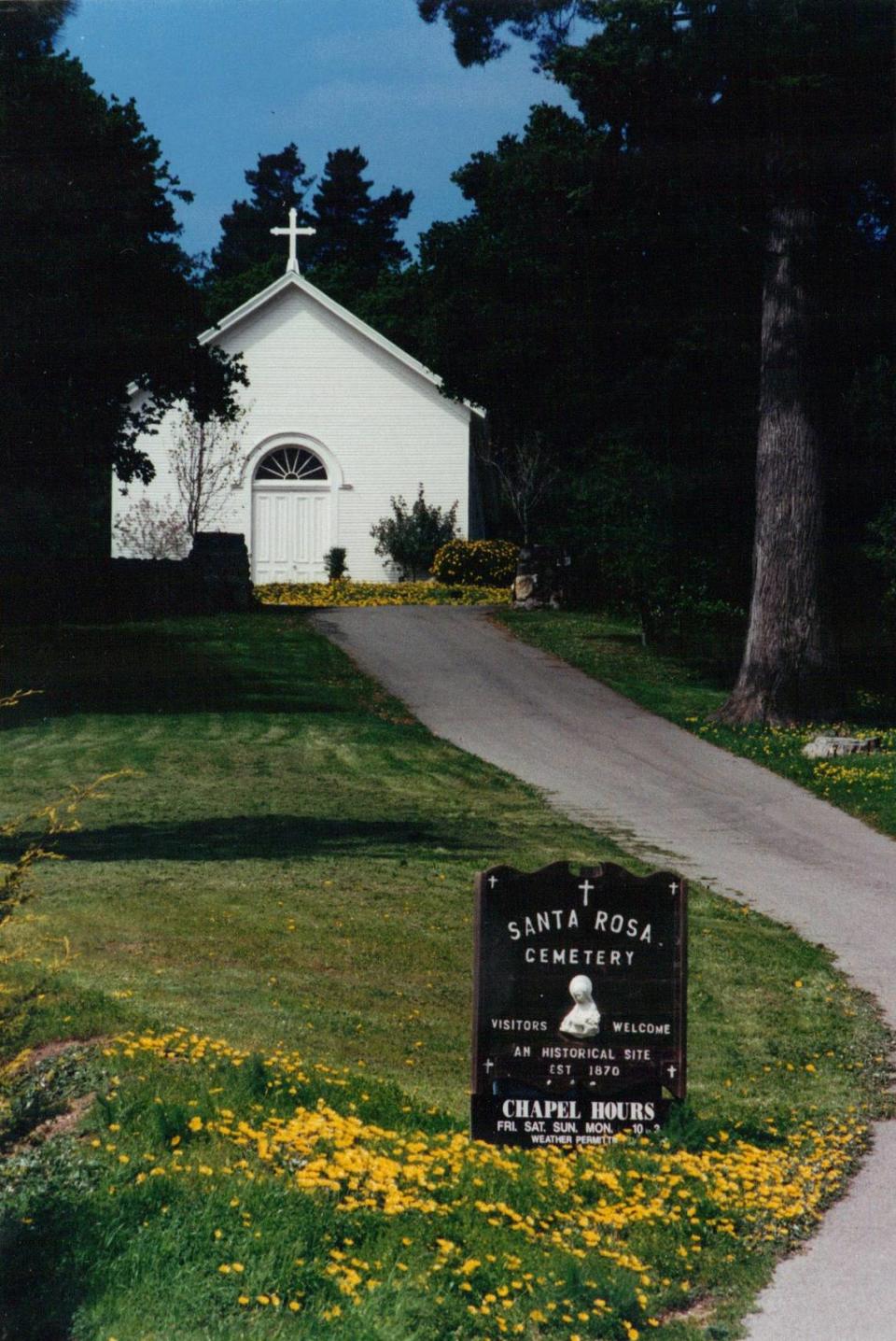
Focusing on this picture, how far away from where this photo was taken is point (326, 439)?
4209cm

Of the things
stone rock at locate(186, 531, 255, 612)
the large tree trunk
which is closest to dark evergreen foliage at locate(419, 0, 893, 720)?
the large tree trunk

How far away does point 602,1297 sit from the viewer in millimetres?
4723

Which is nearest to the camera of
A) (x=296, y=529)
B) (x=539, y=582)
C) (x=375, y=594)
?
(x=539, y=582)

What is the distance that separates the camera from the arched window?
42375 mm

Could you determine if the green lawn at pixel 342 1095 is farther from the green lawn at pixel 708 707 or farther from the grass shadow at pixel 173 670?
the grass shadow at pixel 173 670

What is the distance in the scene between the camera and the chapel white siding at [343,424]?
42062mm

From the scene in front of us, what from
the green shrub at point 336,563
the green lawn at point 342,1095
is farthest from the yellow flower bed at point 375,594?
the green lawn at point 342,1095

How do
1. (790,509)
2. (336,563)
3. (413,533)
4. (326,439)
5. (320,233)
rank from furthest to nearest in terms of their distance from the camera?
1. (320,233)
2. (326,439)
3. (336,563)
4. (413,533)
5. (790,509)

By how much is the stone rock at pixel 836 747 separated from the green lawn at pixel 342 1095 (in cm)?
640

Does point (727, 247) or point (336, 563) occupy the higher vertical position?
point (727, 247)

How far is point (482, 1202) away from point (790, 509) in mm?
18615

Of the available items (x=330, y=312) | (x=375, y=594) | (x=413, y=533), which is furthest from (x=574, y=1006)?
(x=330, y=312)

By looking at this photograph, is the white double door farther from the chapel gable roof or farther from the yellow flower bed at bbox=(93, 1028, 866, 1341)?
the yellow flower bed at bbox=(93, 1028, 866, 1341)

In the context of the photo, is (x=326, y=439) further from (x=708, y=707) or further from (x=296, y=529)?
(x=708, y=707)
